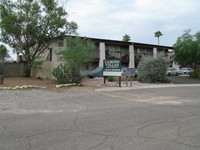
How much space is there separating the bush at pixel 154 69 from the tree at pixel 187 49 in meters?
8.34

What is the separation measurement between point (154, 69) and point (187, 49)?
9442 millimetres

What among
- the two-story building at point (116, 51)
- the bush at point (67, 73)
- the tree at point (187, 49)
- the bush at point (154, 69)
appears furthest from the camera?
the two-story building at point (116, 51)

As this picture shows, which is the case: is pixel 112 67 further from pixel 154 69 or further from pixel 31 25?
pixel 31 25

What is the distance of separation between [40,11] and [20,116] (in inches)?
781

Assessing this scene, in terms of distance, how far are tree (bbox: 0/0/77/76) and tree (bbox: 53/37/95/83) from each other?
8553 mm

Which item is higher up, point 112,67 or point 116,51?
point 116,51

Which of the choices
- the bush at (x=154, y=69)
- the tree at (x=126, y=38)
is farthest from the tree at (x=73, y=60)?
the tree at (x=126, y=38)

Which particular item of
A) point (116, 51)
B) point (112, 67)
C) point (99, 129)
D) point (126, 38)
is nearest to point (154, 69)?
point (112, 67)

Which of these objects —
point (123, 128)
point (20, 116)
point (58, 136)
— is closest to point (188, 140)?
point (123, 128)

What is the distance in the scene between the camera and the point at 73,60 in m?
15.2

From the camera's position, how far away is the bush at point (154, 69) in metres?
20.7

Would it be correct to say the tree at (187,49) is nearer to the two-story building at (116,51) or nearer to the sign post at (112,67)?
the two-story building at (116,51)

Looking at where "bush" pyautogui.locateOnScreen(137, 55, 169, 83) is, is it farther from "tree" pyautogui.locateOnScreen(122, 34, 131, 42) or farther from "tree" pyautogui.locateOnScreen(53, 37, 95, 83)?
"tree" pyautogui.locateOnScreen(122, 34, 131, 42)

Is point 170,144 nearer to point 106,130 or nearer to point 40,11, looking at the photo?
point 106,130
